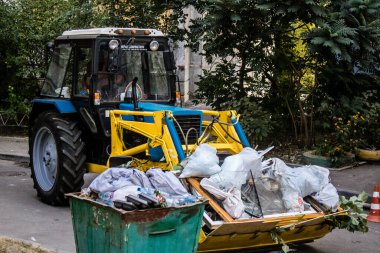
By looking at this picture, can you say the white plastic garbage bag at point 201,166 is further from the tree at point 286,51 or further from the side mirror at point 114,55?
the tree at point 286,51

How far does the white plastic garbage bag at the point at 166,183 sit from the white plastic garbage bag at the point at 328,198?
5.74 ft

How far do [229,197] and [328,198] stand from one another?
1244mm

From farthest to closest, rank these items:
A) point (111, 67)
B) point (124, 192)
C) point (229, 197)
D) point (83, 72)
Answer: point (83, 72), point (111, 67), point (229, 197), point (124, 192)

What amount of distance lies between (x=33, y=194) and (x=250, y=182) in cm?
466

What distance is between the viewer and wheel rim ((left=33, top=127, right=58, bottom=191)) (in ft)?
32.8

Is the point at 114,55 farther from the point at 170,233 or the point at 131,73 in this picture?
the point at 170,233

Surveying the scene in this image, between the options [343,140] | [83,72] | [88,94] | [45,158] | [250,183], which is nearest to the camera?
[250,183]

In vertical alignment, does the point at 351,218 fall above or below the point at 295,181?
below

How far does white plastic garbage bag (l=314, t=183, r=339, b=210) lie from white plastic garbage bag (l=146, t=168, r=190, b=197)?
175cm

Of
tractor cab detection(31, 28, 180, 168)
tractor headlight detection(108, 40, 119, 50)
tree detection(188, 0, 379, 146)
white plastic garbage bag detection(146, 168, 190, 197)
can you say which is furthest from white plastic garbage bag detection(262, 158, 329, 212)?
tree detection(188, 0, 379, 146)

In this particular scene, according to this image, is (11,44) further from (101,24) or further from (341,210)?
(341,210)

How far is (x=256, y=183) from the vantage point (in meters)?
7.24

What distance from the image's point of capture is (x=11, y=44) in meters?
17.5

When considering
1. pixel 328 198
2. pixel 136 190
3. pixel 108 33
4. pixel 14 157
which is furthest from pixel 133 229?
pixel 14 157
